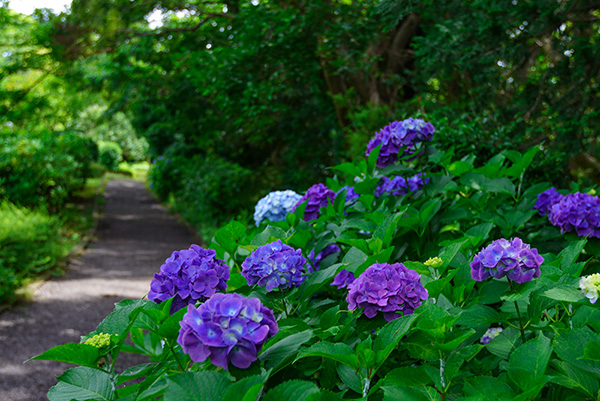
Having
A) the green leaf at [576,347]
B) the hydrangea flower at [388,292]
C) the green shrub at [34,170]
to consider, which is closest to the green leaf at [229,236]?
the hydrangea flower at [388,292]

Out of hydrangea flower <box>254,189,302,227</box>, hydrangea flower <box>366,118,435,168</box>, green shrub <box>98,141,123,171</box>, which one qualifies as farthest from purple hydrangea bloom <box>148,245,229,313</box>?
green shrub <box>98,141,123,171</box>

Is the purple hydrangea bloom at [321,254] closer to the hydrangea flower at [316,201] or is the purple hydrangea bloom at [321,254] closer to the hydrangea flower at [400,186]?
the hydrangea flower at [316,201]

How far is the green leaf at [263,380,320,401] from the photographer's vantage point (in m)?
0.94

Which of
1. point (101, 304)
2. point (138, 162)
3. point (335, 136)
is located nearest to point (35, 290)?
point (101, 304)

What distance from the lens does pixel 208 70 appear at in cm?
781

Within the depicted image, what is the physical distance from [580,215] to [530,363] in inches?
51.2

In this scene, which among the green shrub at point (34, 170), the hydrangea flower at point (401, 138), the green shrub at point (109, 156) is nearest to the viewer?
the hydrangea flower at point (401, 138)

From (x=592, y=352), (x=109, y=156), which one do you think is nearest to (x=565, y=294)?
(x=592, y=352)

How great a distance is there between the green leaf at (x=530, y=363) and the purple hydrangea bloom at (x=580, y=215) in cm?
124

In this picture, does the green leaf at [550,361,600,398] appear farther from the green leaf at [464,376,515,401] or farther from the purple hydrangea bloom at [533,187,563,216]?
the purple hydrangea bloom at [533,187,563,216]

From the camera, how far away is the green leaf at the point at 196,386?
933 millimetres

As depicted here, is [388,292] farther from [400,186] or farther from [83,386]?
[400,186]

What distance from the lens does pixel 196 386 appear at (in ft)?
3.14

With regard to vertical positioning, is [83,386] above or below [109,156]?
above
